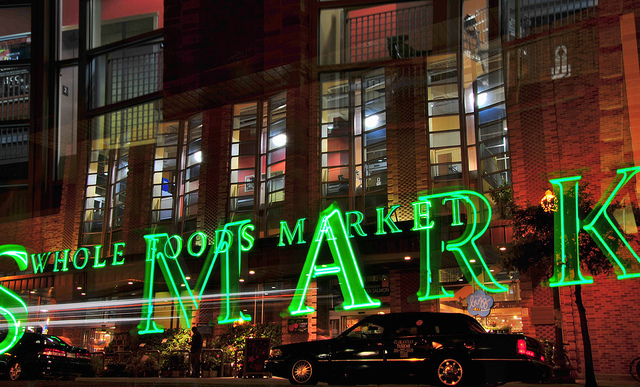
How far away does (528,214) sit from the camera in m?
17.6

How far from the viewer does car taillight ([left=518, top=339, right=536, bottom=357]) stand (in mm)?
11375

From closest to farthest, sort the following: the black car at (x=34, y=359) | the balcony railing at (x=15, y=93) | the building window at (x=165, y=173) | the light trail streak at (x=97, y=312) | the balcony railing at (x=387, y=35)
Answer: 1. the black car at (x=34, y=359)
2. the balcony railing at (x=387, y=35)
3. the light trail streak at (x=97, y=312)
4. the building window at (x=165, y=173)
5. the balcony railing at (x=15, y=93)

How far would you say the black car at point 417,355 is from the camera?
11430 mm

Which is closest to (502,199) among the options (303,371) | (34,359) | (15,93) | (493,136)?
(493,136)

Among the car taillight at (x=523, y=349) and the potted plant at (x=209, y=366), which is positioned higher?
the car taillight at (x=523, y=349)

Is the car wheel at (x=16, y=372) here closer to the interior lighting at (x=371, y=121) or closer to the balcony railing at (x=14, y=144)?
the interior lighting at (x=371, y=121)

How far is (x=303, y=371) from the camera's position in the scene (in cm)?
1322

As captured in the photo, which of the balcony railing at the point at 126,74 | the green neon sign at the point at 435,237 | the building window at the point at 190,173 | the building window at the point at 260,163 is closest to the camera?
the green neon sign at the point at 435,237

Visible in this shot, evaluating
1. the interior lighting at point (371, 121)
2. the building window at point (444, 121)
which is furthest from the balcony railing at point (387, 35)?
the interior lighting at point (371, 121)

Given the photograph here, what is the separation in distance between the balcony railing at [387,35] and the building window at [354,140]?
3.36 feet

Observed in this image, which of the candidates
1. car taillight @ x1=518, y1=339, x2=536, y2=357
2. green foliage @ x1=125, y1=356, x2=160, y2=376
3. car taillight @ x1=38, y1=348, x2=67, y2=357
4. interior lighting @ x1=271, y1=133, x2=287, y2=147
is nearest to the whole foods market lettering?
car taillight @ x1=38, y1=348, x2=67, y2=357

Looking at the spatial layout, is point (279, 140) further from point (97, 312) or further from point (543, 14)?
point (97, 312)

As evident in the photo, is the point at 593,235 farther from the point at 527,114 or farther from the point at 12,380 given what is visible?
the point at 12,380

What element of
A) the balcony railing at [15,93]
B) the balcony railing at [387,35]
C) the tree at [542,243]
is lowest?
the tree at [542,243]
